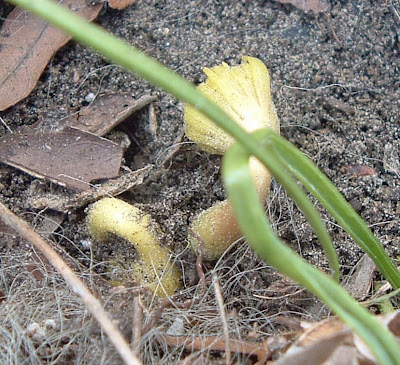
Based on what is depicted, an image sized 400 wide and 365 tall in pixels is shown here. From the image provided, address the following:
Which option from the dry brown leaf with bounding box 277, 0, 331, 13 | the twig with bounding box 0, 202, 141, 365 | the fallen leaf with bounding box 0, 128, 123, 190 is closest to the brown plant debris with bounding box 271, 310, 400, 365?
the twig with bounding box 0, 202, 141, 365

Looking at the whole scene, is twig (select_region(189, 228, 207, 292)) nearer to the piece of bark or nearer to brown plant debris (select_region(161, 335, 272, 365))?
brown plant debris (select_region(161, 335, 272, 365))

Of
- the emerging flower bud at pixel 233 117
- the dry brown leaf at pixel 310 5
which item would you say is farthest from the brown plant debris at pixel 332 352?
the dry brown leaf at pixel 310 5

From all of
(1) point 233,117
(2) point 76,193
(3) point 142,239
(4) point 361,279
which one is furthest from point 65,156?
(4) point 361,279

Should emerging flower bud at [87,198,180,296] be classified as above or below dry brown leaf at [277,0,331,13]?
below

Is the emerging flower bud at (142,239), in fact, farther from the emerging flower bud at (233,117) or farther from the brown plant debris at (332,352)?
the brown plant debris at (332,352)

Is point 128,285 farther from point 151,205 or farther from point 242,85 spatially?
point 242,85

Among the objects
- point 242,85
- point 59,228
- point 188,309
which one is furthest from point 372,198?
point 59,228
